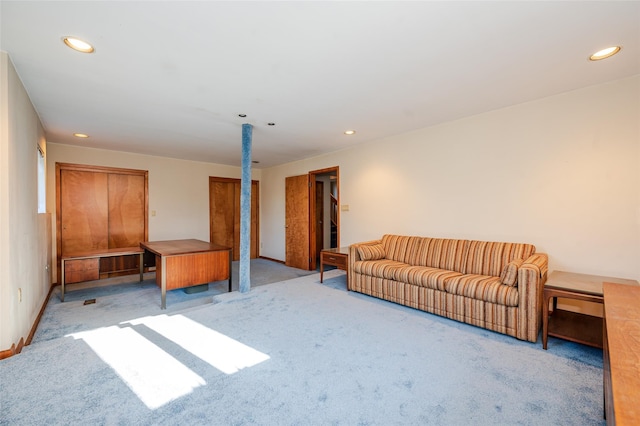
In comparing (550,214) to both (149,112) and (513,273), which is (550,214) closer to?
(513,273)

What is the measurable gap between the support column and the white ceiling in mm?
350

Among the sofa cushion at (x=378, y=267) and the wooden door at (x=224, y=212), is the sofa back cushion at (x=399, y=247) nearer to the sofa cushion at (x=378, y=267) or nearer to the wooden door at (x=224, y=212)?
the sofa cushion at (x=378, y=267)

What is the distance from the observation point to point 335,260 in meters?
4.30

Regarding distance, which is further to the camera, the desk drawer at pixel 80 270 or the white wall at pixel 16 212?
the desk drawer at pixel 80 270

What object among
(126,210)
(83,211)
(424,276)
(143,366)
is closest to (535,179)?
(424,276)

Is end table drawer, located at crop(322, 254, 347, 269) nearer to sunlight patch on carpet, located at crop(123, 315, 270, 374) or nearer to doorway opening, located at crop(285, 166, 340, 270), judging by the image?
doorway opening, located at crop(285, 166, 340, 270)

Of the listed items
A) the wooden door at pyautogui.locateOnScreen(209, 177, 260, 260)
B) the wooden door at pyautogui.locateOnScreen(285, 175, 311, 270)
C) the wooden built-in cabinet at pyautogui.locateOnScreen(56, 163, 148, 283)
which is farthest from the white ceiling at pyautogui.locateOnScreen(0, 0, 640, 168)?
the wooden door at pyautogui.locateOnScreen(209, 177, 260, 260)

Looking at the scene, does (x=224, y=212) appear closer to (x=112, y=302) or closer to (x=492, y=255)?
(x=112, y=302)

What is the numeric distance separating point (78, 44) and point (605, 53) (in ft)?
12.7

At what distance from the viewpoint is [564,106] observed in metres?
2.81

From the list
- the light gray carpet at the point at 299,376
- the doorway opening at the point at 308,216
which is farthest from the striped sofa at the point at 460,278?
the doorway opening at the point at 308,216

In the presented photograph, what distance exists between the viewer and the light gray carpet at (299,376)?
5.15 ft

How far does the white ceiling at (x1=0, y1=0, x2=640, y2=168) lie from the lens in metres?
1.66

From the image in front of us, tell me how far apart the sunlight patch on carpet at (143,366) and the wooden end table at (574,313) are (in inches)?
108
